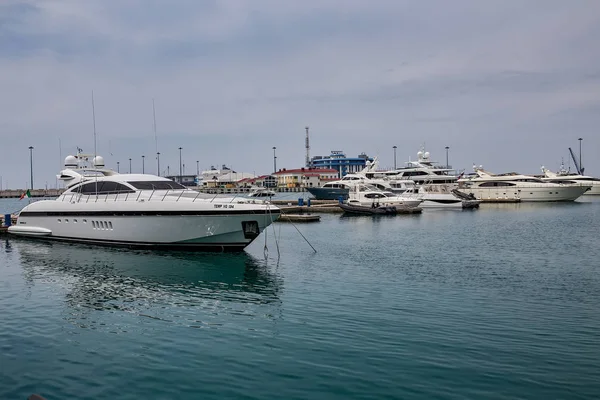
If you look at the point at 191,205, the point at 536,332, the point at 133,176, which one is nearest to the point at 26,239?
the point at 133,176

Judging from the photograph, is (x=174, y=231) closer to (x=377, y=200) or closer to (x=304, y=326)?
(x=304, y=326)

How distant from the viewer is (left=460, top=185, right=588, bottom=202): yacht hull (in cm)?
7844

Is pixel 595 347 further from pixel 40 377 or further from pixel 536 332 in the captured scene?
pixel 40 377

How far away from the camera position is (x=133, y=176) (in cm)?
3070

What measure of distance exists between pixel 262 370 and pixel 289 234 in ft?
89.2

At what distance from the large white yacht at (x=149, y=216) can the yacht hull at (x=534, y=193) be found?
61649mm

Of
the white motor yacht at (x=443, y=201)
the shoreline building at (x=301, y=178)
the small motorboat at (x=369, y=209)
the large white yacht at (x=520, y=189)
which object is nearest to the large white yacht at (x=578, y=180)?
the large white yacht at (x=520, y=189)

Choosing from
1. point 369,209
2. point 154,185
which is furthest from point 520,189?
point 154,185

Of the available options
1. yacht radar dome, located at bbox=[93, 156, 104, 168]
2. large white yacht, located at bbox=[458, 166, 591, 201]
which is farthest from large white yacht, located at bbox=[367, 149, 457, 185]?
yacht radar dome, located at bbox=[93, 156, 104, 168]

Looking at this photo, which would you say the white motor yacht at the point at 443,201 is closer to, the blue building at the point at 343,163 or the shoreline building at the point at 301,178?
the shoreline building at the point at 301,178

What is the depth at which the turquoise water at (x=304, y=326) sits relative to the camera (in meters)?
9.60

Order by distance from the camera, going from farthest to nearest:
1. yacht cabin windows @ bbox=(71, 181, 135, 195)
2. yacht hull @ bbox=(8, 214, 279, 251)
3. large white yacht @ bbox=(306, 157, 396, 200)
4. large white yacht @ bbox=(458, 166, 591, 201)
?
large white yacht @ bbox=(458, 166, 591, 201) < large white yacht @ bbox=(306, 157, 396, 200) < yacht cabin windows @ bbox=(71, 181, 135, 195) < yacht hull @ bbox=(8, 214, 279, 251)

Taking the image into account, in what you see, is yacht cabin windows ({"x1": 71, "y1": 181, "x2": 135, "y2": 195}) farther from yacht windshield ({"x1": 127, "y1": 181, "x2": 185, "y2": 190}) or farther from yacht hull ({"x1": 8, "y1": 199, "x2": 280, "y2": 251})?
yacht hull ({"x1": 8, "y1": 199, "x2": 280, "y2": 251})

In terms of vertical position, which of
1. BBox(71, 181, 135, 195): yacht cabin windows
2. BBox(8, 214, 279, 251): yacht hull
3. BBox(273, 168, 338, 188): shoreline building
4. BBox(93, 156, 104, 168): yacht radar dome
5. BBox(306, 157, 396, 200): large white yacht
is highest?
BBox(273, 168, 338, 188): shoreline building
